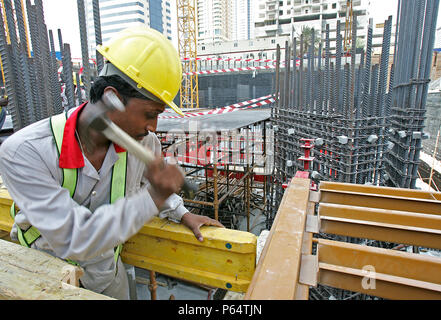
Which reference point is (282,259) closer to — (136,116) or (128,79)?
(136,116)

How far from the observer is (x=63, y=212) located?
4.25 ft

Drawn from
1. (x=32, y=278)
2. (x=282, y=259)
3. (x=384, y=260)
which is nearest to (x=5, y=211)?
(x=32, y=278)

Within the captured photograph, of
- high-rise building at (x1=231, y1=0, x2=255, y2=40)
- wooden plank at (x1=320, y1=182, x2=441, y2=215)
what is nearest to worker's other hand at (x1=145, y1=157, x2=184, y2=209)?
wooden plank at (x1=320, y1=182, x2=441, y2=215)

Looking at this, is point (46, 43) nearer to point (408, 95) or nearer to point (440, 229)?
point (440, 229)

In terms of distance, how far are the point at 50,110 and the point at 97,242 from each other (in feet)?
10.7

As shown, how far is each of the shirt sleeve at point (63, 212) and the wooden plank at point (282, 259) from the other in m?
0.61

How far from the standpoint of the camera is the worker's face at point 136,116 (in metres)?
1.51

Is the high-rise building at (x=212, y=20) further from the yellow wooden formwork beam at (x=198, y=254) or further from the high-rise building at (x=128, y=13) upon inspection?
the yellow wooden formwork beam at (x=198, y=254)

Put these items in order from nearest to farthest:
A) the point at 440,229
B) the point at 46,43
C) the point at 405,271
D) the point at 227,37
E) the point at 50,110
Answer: the point at 405,271, the point at 440,229, the point at 46,43, the point at 50,110, the point at 227,37

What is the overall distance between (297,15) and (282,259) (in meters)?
74.3

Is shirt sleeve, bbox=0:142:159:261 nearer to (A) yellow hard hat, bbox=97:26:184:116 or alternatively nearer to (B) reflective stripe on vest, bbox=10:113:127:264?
(B) reflective stripe on vest, bbox=10:113:127:264

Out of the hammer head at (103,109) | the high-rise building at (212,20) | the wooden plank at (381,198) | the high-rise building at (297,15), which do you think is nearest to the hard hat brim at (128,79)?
the hammer head at (103,109)
